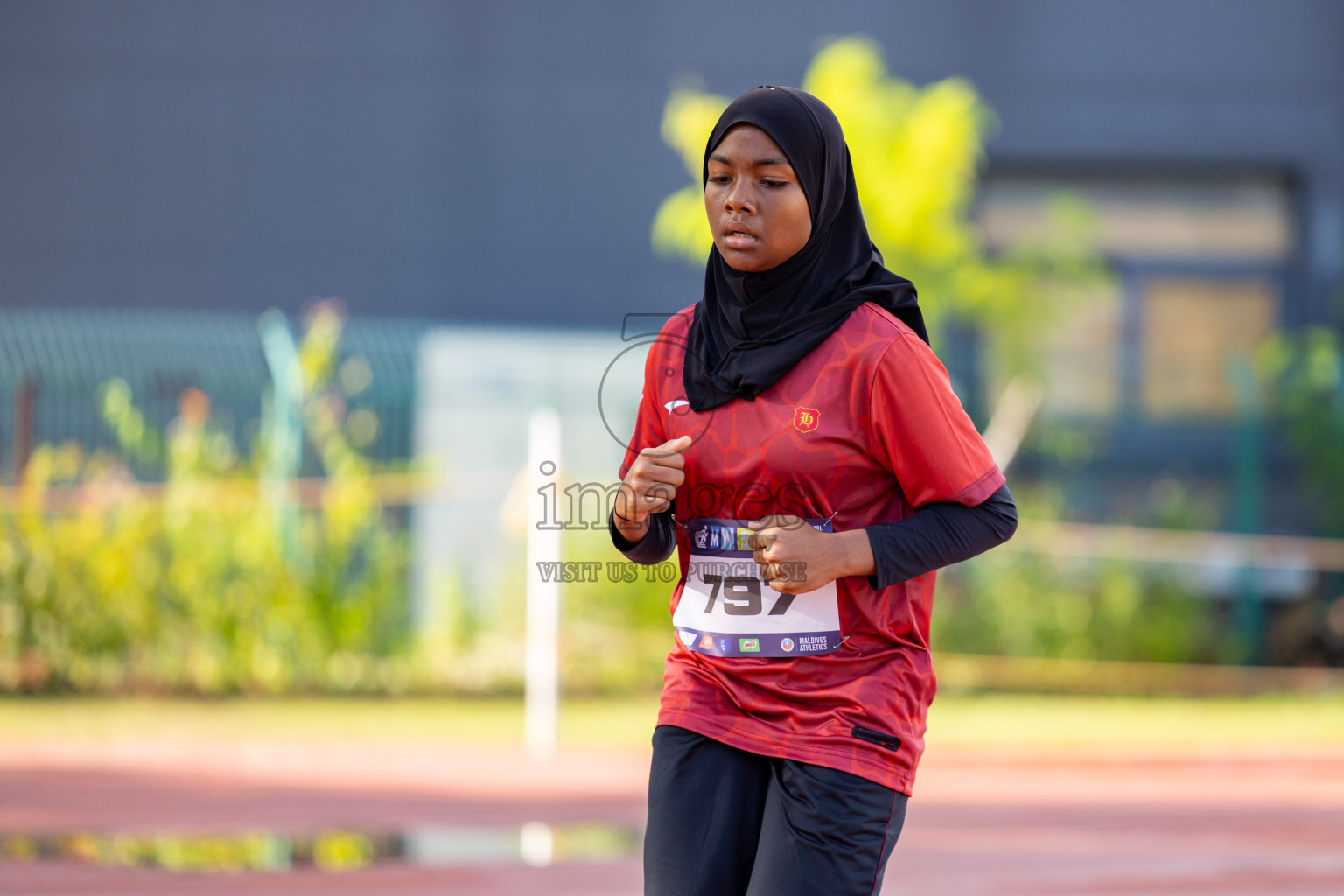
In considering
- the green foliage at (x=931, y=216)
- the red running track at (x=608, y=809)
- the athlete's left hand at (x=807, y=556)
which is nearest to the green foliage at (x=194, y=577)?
the red running track at (x=608, y=809)

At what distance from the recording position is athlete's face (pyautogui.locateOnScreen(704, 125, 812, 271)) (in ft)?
7.59

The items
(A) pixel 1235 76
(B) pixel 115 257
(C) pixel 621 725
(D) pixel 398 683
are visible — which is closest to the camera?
(C) pixel 621 725

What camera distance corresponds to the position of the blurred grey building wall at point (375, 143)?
14.7 m

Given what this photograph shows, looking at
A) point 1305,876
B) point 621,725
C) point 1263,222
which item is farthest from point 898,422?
point 1263,222

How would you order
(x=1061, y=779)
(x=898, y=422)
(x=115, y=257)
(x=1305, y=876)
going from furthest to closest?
(x=115, y=257)
(x=1061, y=779)
(x=1305, y=876)
(x=898, y=422)

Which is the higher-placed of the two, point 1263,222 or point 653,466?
point 1263,222

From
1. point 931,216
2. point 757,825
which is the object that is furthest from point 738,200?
point 931,216

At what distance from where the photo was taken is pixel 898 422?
2287 millimetres

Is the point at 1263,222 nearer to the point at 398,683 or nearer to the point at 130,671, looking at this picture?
the point at 398,683

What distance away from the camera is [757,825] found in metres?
2.38

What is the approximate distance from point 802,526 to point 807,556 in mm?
60

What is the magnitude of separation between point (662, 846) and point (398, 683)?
309 inches

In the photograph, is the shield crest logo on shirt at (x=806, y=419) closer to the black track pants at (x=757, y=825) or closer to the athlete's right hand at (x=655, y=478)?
the athlete's right hand at (x=655, y=478)

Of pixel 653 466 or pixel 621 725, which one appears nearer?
pixel 653 466
